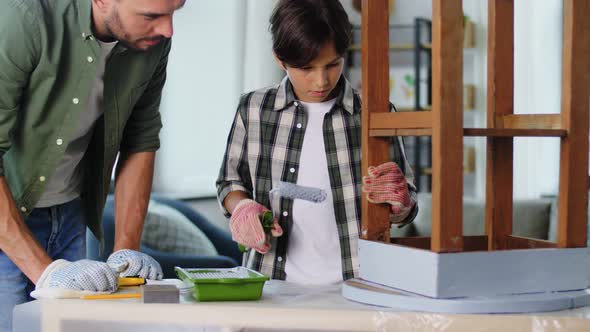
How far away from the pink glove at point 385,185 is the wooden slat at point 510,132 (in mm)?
184

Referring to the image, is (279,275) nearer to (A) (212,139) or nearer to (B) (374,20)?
(B) (374,20)

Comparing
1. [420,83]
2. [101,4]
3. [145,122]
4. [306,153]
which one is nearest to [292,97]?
[306,153]

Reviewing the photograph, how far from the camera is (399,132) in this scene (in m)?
1.35

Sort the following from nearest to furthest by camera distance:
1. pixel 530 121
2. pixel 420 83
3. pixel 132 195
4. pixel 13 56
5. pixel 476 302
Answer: pixel 476 302, pixel 530 121, pixel 13 56, pixel 132 195, pixel 420 83

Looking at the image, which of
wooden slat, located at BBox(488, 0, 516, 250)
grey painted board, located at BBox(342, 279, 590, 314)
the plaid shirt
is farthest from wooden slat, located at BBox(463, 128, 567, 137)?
the plaid shirt

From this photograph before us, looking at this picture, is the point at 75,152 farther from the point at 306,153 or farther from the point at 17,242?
the point at 306,153

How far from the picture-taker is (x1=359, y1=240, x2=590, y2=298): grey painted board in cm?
123

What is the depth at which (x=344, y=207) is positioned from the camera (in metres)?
1.82

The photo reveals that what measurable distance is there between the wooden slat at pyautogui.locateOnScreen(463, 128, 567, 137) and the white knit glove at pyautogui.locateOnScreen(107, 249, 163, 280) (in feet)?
2.20

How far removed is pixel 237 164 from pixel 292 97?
0.20 metres

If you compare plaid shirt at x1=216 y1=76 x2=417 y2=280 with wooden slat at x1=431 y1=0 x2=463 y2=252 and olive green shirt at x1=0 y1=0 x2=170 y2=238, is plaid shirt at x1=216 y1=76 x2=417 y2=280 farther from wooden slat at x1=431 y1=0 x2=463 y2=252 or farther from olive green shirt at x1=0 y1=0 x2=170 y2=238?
wooden slat at x1=431 y1=0 x2=463 y2=252

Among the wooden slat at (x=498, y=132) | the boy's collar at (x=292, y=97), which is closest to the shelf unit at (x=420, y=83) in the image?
the boy's collar at (x=292, y=97)

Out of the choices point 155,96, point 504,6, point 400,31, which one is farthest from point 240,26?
point 504,6

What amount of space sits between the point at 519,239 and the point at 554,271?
153 mm
